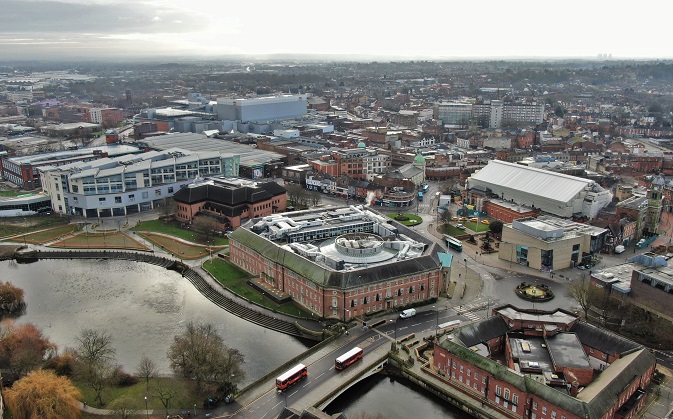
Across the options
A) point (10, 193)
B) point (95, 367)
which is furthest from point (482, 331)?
point (10, 193)

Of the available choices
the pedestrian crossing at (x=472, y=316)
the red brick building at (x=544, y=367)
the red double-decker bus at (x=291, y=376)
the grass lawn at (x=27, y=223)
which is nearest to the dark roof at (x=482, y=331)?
the red brick building at (x=544, y=367)

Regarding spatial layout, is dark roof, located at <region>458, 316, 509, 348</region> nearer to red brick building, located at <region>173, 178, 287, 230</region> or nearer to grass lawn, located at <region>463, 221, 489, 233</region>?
grass lawn, located at <region>463, 221, 489, 233</region>

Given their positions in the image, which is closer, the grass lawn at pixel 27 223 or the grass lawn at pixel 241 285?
the grass lawn at pixel 241 285

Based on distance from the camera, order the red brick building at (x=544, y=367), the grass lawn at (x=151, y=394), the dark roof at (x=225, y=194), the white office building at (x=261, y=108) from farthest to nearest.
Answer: the white office building at (x=261, y=108) < the dark roof at (x=225, y=194) < the grass lawn at (x=151, y=394) < the red brick building at (x=544, y=367)

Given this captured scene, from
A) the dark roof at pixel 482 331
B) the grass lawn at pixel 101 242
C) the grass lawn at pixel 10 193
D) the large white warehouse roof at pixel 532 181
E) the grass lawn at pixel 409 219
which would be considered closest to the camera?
the dark roof at pixel 482 331

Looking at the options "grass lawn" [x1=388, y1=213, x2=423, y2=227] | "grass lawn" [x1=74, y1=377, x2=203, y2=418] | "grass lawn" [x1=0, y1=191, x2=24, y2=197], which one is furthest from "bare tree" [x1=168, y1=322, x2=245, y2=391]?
"grass lawn" [x1=0, y1=191, x2=24, y2=197]

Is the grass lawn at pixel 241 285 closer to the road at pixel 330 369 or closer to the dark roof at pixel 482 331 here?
the road at pixel 330 369

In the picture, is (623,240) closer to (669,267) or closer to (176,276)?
(669,267)

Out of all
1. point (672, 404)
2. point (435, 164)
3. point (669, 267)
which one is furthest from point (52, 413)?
point (435, 164)
